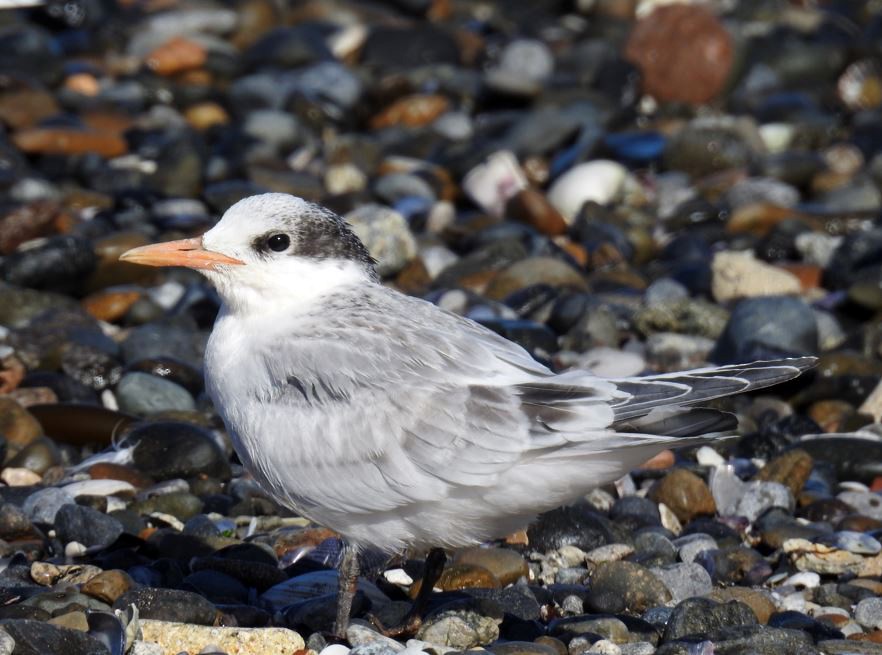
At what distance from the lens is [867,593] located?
4.98 metres

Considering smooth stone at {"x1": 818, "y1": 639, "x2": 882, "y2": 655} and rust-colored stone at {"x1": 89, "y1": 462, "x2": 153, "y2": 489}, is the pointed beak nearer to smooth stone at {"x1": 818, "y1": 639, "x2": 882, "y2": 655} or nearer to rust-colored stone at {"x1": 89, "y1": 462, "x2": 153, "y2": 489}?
rust-colored stone at {"x1": 89, "y1": 462, "x2": 153, "y2": 489}

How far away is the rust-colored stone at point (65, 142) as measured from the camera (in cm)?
980

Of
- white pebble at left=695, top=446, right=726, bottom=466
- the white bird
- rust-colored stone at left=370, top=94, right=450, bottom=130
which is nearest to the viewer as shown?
the white bird

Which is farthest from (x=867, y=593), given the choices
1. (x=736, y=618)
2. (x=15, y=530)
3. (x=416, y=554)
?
(x=15, y=530)

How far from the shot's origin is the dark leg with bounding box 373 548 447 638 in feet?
15.4

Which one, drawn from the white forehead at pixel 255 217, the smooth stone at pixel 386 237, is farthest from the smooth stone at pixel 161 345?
the white forehead at pixel 255 217

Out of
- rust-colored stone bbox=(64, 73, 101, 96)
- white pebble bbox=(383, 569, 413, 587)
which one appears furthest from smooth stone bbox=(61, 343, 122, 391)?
rust-colored stone bbox=(64, 73, 101, 96)

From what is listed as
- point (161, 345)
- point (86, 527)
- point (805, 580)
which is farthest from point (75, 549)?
point (805, 580)

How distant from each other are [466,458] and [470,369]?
31 cm

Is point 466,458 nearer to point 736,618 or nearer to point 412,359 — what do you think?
point 412,359

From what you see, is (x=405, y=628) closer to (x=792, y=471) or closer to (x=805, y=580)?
(x=805, y=580)

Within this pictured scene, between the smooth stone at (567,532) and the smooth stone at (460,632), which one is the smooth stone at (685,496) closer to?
the smooth stone at (567,532)

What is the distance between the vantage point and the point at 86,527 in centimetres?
511

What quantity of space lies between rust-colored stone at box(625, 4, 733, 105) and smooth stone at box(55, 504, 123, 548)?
298 inches
